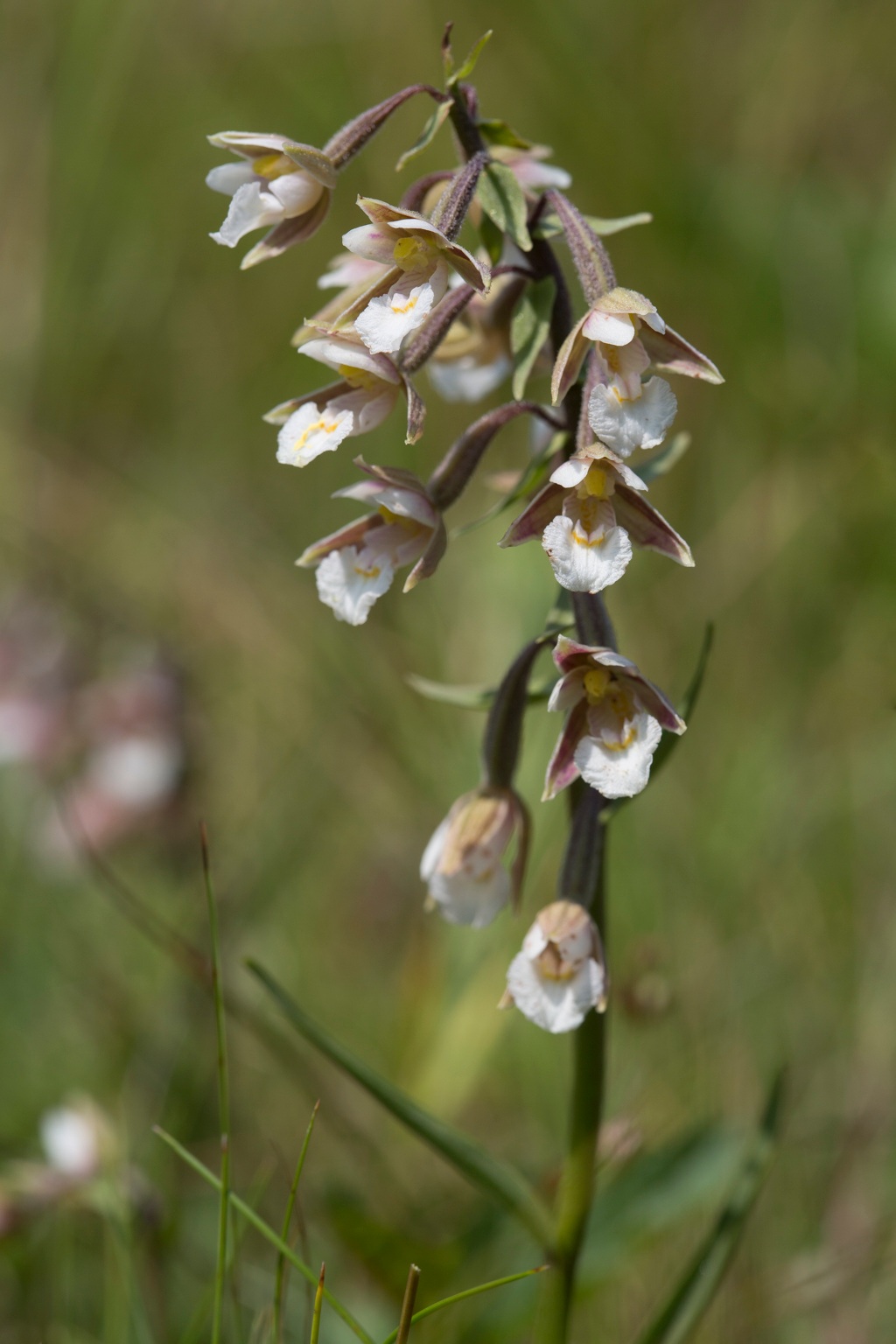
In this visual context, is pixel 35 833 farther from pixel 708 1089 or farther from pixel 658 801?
pixel 708 1089

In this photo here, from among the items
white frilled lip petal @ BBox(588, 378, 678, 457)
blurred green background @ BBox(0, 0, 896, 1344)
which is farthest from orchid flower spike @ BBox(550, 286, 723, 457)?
blurred green background @ BBox(0, 0, 896, 1344)

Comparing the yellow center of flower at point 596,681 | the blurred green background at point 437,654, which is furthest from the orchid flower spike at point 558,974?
the blurred green background at point 437,654

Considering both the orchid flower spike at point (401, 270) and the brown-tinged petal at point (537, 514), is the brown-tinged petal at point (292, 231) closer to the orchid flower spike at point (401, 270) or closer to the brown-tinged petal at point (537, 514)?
the orchid flower spike at point (401, 270)

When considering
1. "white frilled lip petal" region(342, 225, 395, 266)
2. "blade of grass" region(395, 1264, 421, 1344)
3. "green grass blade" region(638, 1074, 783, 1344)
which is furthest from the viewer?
"green grass blade" region(638, 1074, 783, 1344)

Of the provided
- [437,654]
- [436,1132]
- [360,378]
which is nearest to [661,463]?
[360,378]

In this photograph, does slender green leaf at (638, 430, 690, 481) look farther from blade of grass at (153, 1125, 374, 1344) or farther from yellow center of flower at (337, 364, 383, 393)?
blade of grass at (153, 1125, 374, 1344)

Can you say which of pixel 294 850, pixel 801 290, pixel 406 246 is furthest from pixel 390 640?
pixel 406 246
